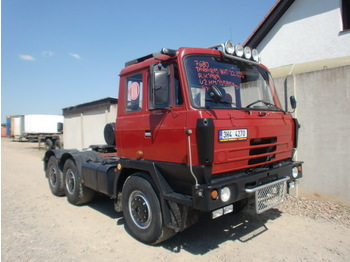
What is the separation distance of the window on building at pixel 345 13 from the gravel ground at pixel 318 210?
6369mm

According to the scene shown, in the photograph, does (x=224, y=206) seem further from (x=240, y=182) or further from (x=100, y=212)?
(x=100, y=212)

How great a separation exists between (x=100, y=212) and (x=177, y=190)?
2.60 m

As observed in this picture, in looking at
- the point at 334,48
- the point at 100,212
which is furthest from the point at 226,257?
the point at 334,48

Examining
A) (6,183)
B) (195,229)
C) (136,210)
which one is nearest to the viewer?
(136,210)

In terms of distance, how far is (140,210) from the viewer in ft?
12.6

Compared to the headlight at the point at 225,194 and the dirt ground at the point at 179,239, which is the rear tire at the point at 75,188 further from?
the headlight at the point at 225,194

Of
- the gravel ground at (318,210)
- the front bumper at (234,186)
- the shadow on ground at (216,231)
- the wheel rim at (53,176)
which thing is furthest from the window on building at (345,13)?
the wheel rim at (53,176)

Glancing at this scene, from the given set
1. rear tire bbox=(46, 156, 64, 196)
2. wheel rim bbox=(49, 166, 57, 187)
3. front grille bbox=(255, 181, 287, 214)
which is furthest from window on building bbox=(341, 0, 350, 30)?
wheel rim bbox=(49, 166, 57, 187)

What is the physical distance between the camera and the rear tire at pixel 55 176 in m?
6.34

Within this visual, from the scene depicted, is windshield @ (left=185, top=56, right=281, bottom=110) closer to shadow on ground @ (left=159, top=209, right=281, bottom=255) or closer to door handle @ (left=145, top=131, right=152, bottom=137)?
door handle @ (left=145, top=131, right=152, bottom=137)

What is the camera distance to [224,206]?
3230 mm

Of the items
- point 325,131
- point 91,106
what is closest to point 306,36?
point 325,131

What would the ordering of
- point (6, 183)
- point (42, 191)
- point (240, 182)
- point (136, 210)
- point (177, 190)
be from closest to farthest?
point (240, 182), point (177, 190), point (136, 210), point (42, 191), point (6, 183)

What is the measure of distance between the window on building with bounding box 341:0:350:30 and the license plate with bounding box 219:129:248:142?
25.2 ft
